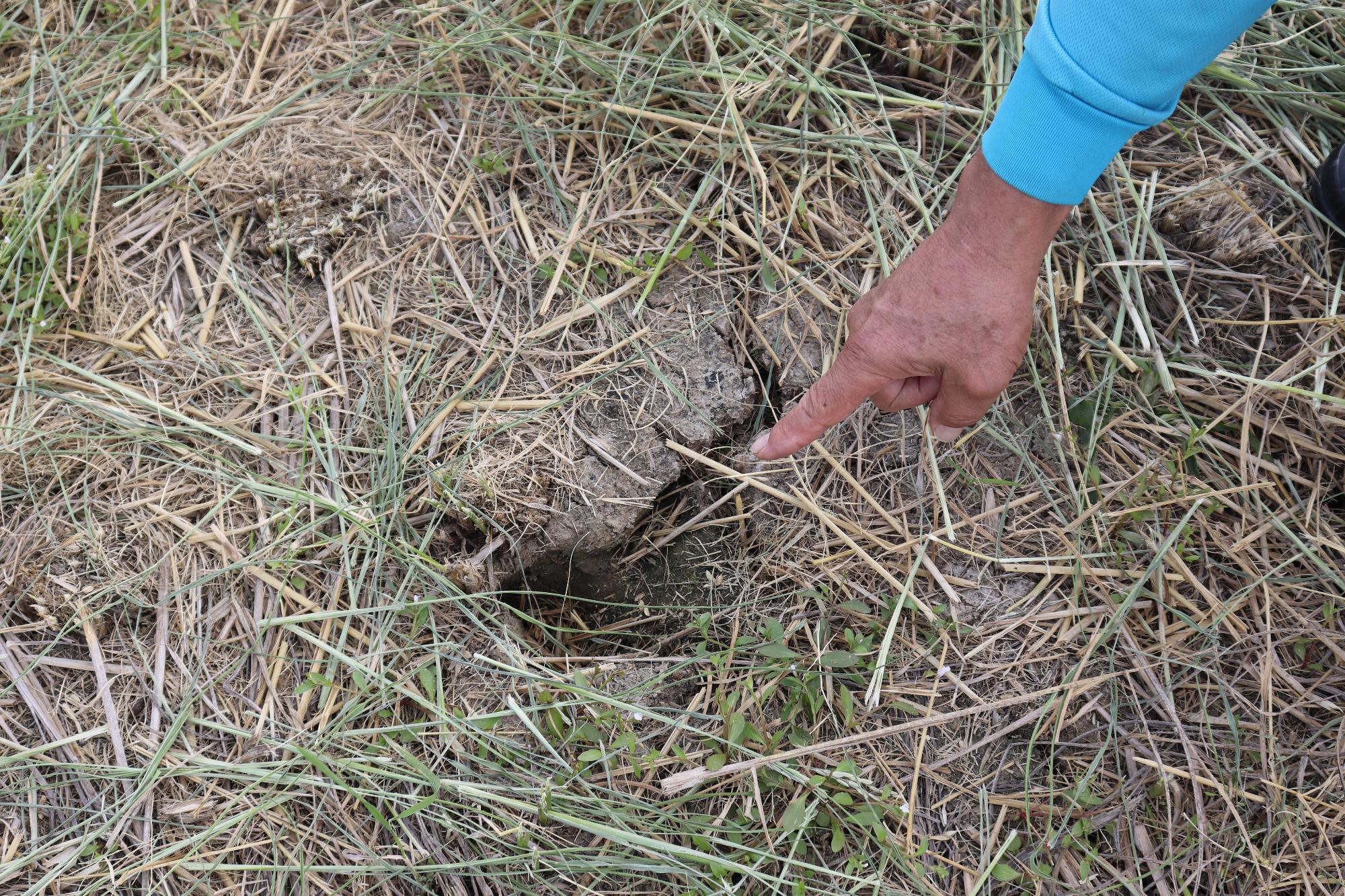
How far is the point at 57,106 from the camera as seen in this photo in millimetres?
2188

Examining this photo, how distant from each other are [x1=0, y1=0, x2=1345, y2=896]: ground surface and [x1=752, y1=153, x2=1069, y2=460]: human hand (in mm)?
338

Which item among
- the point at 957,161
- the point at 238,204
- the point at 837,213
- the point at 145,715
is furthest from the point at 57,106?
the point at 957,161

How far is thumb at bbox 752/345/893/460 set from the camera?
1546 millimetres

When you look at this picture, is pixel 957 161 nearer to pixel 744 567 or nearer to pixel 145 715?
pixel 744 567

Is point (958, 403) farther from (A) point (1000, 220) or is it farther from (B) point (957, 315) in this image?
(A) point (1000, 220)

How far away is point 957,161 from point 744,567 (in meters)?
1.10

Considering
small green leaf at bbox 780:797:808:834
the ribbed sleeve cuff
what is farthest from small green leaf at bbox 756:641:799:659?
the ribbed sleeve cuff

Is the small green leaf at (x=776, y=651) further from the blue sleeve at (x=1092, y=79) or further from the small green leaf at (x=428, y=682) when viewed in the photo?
the blue sleeve at (x=1092, y=79)

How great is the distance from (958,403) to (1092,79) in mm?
580

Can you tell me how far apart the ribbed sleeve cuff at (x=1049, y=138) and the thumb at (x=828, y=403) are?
397mm

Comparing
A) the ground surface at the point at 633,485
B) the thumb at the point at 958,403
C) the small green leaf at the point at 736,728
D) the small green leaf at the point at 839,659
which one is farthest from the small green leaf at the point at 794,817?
the thumb at the point at 958,403

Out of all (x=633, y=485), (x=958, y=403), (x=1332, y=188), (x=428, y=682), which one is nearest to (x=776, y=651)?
(x=633, y=485)

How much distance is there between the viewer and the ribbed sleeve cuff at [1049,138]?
1243 mm

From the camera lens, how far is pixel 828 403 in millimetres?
1592
